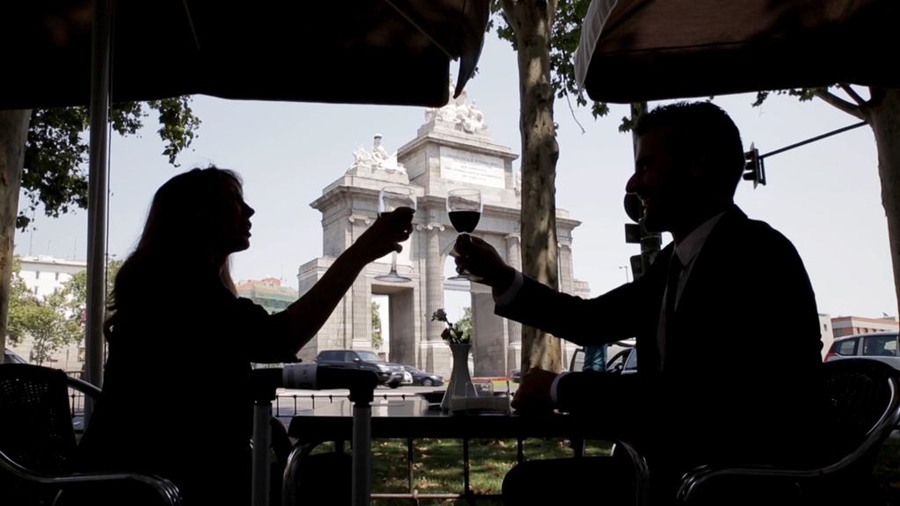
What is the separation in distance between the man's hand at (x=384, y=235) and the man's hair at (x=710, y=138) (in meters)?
0.75

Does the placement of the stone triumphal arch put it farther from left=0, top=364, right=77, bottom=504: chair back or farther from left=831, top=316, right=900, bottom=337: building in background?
left=831, top=316, right=900, bottom=337: building in background

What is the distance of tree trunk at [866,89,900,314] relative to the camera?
823 cm

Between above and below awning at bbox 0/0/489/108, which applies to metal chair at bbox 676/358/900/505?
below

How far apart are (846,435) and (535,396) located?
0.99 metres

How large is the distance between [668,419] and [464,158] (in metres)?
34.8

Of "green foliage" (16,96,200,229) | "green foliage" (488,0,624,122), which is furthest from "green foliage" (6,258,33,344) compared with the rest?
"green foliage" (488,0,624,122)

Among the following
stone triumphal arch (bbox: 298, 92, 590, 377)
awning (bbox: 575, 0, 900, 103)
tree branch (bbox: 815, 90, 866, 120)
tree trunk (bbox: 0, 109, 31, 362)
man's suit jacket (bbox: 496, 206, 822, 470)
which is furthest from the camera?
stone triumphal arch (bbox: 298, 92, 590, 377)

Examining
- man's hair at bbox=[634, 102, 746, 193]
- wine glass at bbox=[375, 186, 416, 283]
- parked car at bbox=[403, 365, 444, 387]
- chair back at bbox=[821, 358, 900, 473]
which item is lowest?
parked car at bbox=[403, 365, 444, 387]

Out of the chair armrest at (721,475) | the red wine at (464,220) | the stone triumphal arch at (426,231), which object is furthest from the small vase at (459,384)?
the stone triumphal arch at (426,231)

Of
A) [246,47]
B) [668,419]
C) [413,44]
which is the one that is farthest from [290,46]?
[668,419]

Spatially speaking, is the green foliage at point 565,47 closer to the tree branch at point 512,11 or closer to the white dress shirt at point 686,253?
the tree branch at point 512,11

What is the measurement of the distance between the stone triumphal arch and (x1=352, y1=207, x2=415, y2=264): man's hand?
31.3 m

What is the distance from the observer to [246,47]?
3248 millimetres

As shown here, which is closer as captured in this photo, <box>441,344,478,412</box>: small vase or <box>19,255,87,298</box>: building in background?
<box>441,344,478,412</box>: small vase
